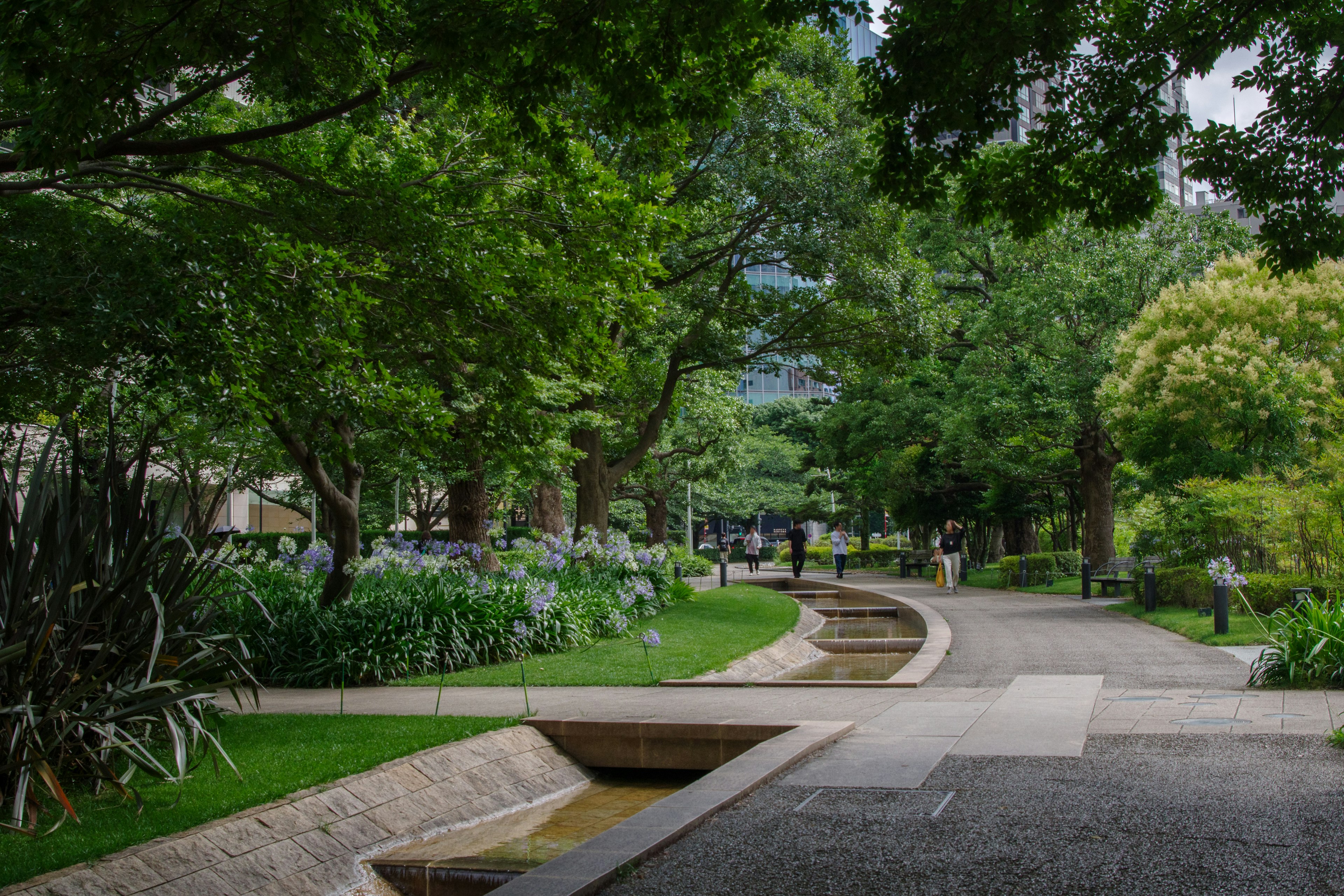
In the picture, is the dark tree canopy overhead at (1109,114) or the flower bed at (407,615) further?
the flower bed at (407,615)

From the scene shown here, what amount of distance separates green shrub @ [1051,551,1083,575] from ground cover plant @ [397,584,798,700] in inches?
609

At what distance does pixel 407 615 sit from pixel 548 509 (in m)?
11.4

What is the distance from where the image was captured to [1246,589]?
1462 centimetres

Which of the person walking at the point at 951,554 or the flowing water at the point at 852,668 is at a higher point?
the person walking at the point at 951,554

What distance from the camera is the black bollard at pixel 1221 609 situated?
42.0ft

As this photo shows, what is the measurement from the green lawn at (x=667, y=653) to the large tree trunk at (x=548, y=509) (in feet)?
16.5

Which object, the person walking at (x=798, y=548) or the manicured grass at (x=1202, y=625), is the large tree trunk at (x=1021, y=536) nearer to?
the person walking at (x=798, y=548)

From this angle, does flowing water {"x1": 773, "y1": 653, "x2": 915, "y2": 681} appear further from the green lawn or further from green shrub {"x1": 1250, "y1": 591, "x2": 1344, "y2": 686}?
green shrub {"x1": 1250, "y1": 591, "x2": 1344, "y2": 686}

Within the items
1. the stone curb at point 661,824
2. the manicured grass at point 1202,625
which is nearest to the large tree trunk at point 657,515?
the manicured grass at point 1202,625

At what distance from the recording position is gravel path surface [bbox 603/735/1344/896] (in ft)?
12.9

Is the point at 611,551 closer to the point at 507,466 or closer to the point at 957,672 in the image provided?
the point at 507,466

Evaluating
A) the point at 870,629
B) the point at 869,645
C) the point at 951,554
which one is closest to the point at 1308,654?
the point at 869,645

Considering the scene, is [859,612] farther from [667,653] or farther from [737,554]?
[737,554]

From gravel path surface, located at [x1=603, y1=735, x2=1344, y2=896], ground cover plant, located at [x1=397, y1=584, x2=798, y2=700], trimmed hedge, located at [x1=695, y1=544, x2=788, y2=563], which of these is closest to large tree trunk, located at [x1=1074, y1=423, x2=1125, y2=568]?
ground cover plant, located at [x1=397, y1=584, x2=798, y2=700]
